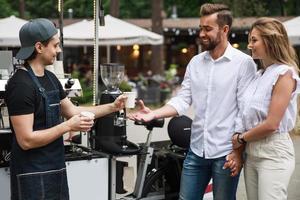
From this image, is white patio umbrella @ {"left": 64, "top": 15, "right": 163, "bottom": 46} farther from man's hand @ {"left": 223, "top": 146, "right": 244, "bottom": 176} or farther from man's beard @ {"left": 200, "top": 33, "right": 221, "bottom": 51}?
man's hand @ {"left": 223, "top": 146, "right": 244, "bottom": 176}

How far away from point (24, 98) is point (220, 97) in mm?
1222

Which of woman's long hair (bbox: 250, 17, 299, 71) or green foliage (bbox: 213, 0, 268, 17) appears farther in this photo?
green foliage (bbox: 213, 0, 268, 17)

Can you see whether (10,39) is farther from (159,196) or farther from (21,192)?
(21,192)

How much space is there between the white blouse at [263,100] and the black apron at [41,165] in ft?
3.41

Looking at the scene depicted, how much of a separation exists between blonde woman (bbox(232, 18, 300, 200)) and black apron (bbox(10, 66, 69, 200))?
1027mm

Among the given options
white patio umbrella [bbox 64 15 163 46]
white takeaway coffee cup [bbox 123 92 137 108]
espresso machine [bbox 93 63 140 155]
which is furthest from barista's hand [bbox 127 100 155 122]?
white patio umbrella [bbox 64 15 163 46]

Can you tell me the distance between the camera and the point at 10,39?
13008 mm

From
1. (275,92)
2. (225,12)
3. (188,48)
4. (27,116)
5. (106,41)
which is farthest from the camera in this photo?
(188,48)

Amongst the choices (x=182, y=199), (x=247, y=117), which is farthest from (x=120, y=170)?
(x=247, y=117)

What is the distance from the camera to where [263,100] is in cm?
300

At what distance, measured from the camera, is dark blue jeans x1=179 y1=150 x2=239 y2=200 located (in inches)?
131

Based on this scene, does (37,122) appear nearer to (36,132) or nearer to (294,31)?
(36,132)

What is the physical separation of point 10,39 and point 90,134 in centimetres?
930

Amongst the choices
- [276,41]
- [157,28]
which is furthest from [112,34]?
[276,41]
